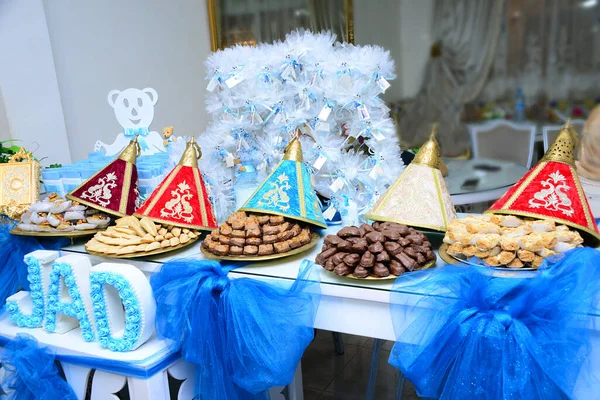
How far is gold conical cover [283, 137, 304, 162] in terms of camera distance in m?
1.13

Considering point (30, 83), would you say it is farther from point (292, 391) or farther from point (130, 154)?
point (292, 391)

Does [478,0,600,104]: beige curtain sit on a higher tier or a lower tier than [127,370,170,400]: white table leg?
higher

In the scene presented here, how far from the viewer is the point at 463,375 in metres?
0.73

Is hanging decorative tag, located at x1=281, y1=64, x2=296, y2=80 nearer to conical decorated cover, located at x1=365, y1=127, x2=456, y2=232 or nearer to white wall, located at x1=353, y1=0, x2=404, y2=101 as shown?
conical decorated cover, located at x1=365, y1=127, x2=456, y2=232

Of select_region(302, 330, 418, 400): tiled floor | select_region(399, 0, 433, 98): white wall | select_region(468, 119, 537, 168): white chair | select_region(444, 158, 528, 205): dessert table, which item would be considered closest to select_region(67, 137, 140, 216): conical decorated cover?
select_region(302, 330, 418, 400): tiled floor

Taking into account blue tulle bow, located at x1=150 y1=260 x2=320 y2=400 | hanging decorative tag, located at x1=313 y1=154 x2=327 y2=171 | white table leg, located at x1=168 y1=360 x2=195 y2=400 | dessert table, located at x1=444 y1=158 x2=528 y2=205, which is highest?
hanging decorative tag, located at x1=313 y1=154 x2=327 y2=171

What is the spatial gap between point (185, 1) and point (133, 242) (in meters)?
2.72

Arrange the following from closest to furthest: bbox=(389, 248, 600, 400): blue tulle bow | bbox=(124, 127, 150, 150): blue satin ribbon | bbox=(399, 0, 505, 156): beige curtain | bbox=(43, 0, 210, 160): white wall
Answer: bbox=(389, 248, 600, 400): blue tulle bow < bbox=(124, 127, 150, 150): blue satin ribbon < bbox=(43, 0, 210, 160): white wall < bbox=(399, 0, 505, 156): beige curtain

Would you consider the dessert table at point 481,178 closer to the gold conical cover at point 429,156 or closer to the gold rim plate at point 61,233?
the gold conical cover at point 429,156

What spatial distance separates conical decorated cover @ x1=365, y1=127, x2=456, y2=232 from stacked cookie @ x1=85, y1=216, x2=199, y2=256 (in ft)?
1.45

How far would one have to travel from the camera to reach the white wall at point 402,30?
3803mm

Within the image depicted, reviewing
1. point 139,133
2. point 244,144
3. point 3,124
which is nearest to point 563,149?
point 244,144

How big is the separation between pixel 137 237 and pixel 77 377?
328mm

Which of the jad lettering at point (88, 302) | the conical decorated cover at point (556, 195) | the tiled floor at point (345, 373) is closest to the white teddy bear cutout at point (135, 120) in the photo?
the jad lettering at point (88, 302)
